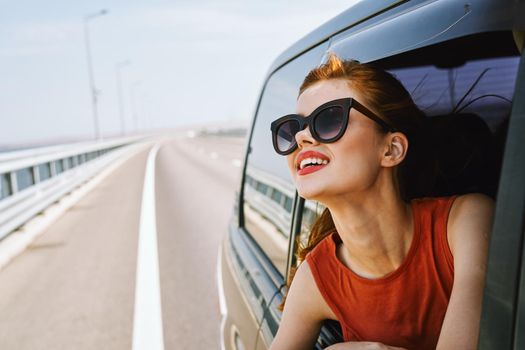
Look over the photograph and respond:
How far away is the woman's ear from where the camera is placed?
1311mm

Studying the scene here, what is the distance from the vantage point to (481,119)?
163 cm

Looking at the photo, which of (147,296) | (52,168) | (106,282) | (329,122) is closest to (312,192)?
(329,122)

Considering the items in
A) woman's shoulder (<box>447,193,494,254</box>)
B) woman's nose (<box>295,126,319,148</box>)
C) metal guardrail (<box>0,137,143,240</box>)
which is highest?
woman's nose (<box>295,126,319,148</box>)

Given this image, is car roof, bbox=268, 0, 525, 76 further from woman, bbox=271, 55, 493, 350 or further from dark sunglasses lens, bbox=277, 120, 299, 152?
dark sunglasses lens, bbox=277, 120, 299, 152

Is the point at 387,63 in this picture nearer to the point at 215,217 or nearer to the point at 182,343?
the point at 182,343

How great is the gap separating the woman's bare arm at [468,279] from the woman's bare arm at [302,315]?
1.31 feet

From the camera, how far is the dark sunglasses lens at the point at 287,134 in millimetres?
1384

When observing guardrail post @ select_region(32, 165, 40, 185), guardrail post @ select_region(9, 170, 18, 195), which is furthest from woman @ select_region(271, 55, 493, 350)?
guardrail post @ select_region(32, 165, 40, 185)

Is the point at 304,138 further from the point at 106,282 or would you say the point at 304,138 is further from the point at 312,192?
the point at 106,282

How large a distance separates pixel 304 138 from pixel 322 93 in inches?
5.6

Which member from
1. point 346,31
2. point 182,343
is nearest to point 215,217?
point 182,343

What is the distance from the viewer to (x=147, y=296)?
504cm

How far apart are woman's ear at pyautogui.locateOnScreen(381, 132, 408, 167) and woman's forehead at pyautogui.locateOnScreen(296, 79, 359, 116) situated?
15cm

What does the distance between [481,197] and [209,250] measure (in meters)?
5.89
